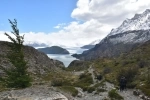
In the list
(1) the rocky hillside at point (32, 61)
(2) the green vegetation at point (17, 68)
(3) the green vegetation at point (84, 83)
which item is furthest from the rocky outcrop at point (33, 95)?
(1) the rocky hillside at point (32, 61)

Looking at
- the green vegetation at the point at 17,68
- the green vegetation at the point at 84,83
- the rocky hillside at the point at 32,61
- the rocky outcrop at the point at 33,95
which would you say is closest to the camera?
the rocky outcrop at the point at 33,95

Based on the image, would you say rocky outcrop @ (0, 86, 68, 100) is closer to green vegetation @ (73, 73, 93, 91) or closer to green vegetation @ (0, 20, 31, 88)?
green vegetation @ (0, 20, 31, 88)

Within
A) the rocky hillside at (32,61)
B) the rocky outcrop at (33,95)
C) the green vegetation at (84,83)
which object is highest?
the rocky hillside at (32,61)

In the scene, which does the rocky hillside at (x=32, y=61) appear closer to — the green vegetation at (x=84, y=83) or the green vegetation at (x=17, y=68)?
the green vegetation at (x=84, y=83)

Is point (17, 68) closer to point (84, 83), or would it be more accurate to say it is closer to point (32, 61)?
point (84, 83)

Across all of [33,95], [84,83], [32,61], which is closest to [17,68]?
[33,95]

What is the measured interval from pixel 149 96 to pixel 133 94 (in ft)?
14.6

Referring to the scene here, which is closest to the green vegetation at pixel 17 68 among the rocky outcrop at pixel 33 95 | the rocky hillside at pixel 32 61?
the rocky outcrop at pixel 33 95

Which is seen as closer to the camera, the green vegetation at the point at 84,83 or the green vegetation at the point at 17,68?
the green vegetation at the point at 17,68

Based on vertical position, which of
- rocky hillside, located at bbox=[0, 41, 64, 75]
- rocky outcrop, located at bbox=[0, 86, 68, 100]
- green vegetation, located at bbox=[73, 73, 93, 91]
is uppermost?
rocky hillside, located at bbox=[0, 41, 64, 75]

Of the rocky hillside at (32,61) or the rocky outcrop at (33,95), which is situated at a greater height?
the rocky hillside at (32,61)

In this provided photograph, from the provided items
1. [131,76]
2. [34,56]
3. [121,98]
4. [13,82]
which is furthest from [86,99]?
[34,56]

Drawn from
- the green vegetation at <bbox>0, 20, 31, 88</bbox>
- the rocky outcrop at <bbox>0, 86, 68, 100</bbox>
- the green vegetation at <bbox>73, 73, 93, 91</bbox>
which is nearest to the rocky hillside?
the green vegetation at <bbox>73, 73, 93, 91</bbox>

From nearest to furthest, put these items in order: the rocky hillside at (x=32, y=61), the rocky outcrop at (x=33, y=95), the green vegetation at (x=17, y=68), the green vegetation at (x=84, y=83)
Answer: the rocky outcrop at (x=33, y=95)
the green vegetation at (x=17, y=68)
the green vegetation at (x=84, y=83)
the rocky hillside at (x=32, y=61)
